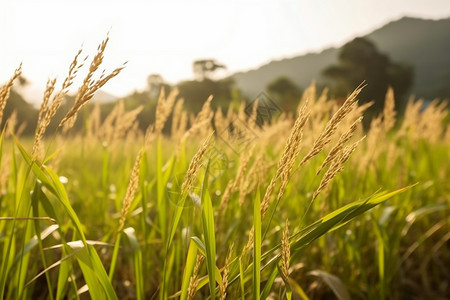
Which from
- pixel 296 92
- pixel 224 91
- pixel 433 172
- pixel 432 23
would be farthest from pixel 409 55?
pixel 433 172

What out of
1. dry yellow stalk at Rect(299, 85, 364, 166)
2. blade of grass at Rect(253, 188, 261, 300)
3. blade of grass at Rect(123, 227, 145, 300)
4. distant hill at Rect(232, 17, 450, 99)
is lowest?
distant hill at Rect(232, 17, 450, 99)

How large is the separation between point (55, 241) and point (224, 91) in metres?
37.1

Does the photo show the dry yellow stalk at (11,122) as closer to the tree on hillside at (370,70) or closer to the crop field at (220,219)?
the crop field at (220,219)

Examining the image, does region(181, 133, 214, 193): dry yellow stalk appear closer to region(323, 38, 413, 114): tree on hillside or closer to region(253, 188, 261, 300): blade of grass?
region(253, 188, 261, 300): blade of grass

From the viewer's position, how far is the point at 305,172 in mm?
3186

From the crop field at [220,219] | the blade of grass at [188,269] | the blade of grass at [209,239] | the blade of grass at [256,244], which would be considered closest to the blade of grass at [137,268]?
the crop field at [220,219]

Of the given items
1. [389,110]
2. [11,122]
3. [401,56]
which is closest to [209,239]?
[11,122]

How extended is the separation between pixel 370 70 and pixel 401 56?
4218 inches

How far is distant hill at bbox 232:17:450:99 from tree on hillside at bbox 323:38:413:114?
7294 cm

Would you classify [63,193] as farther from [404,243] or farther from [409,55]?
[409,55]

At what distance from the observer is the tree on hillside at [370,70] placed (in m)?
40.2

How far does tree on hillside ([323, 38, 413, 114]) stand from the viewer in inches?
1582

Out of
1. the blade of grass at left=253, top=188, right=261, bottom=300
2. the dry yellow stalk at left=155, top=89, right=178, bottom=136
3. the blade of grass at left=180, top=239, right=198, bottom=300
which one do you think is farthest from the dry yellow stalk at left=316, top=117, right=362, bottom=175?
the dry yellow stalk at left=155, top=89, right=178, bottom=136

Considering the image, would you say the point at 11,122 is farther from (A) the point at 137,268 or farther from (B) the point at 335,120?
(B) the point at 335,120
